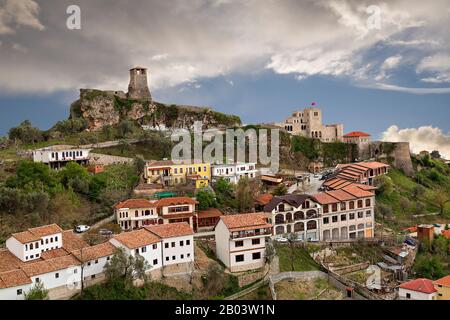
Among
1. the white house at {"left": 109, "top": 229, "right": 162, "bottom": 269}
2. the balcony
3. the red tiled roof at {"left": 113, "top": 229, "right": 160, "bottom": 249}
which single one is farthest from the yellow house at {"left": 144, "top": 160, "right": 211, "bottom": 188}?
the white house at {"left": 109, "top": 229, "right": 162, "bottom": 269}

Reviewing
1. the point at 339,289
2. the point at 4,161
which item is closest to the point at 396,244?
the point at 339,289

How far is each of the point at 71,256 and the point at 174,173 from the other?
20.2 metres

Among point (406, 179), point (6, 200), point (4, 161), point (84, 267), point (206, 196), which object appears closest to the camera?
point (84, 267)

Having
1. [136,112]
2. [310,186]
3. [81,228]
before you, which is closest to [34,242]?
[81,228]

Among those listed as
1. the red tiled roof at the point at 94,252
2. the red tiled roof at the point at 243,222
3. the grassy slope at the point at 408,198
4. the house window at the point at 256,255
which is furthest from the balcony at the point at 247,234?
the grassy slope at the point at 408,198

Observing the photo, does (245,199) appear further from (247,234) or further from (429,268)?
(429,268)

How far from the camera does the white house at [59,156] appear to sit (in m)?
45.5

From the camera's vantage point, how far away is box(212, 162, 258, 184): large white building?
47178 millimetres

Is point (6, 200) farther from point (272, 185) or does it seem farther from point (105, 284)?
point (272, 185)

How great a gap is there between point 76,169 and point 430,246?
109 feet

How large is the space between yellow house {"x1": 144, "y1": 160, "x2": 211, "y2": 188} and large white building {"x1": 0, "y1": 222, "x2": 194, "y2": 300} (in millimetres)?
14142

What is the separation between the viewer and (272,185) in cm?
4956
